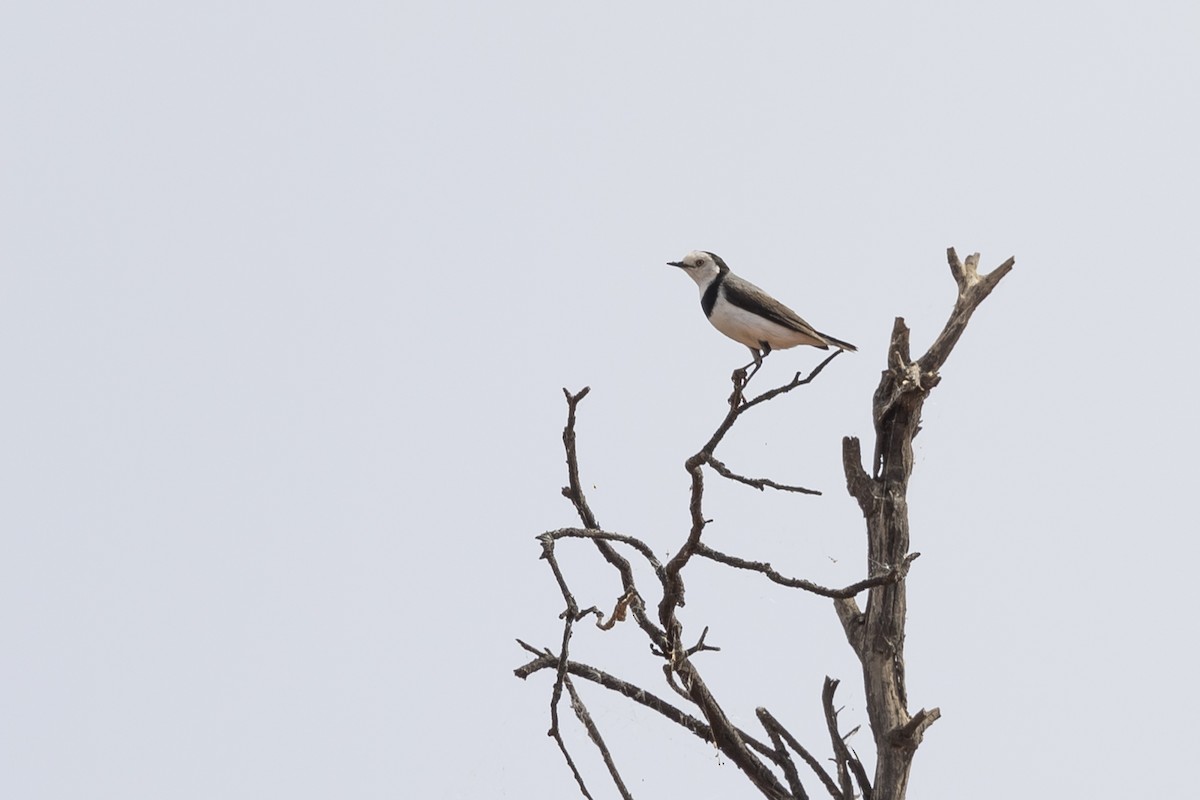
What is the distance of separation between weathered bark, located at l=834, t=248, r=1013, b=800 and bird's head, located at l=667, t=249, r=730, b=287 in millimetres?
2848

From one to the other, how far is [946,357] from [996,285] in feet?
1.94

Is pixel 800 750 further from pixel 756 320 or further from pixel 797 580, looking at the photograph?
pixel 756 320

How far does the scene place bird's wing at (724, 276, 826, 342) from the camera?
9.50m

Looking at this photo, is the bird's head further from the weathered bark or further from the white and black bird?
the weathered bark

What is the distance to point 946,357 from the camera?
7395mm

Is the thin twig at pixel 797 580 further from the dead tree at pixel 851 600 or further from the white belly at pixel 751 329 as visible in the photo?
the white belly at pixel 751 329

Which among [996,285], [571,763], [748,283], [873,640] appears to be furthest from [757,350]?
[571,763]

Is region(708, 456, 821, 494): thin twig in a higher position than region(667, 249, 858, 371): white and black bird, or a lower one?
lower

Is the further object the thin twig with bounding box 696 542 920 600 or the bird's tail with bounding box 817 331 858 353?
the bird's tail with bounding box 817 331 858 353

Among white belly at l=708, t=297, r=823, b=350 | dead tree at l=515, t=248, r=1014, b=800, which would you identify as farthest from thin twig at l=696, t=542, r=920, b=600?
white belly at l=708, t=297, r=823, b=350

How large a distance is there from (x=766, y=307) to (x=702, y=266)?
96 centimetres

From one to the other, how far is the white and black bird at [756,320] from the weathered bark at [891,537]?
6.48 feet

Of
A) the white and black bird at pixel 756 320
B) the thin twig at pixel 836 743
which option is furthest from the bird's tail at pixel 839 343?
the thin twig at pixel 836 743

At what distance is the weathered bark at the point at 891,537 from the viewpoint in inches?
258
